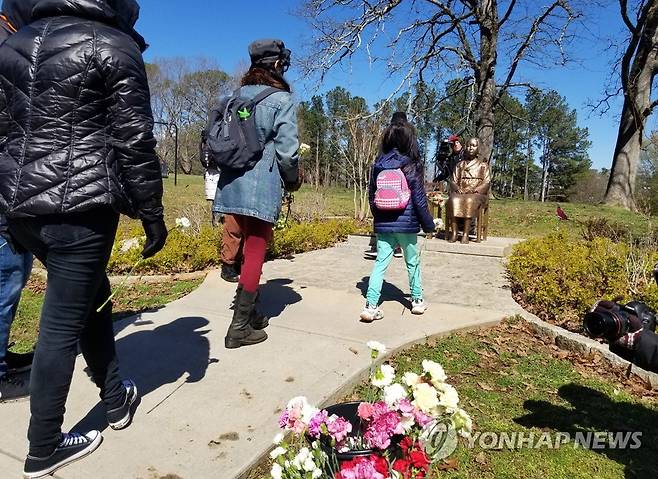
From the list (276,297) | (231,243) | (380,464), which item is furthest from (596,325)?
(231,243)

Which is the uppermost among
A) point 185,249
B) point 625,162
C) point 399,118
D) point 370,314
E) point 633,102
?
point 633,102

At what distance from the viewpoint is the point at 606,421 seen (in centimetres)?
265

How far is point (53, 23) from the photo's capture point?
1.78 meters

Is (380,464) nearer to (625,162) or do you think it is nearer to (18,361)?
(18,361)

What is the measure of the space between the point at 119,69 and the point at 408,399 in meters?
1.61

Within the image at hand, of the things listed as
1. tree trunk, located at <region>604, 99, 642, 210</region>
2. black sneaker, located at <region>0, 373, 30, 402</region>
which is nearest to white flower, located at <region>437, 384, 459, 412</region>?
black sneaker, located at <region>0, 373, 30, 402</region>

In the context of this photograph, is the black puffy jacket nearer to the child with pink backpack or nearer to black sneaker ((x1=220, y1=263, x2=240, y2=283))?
the child with pink backpack

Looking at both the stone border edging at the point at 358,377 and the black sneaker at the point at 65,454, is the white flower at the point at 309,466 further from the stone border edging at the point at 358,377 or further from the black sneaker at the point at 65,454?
the black sneaker at the point at 65,454

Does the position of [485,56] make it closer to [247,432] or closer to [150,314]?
[150,314]

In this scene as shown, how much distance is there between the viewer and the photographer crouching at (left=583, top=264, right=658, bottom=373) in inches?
64.0

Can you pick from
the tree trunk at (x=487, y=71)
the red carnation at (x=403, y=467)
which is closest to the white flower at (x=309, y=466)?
the red carnation at (x=403, y=467)

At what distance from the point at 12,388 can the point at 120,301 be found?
7.37ft

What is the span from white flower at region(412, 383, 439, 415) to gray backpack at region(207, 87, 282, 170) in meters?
1.96

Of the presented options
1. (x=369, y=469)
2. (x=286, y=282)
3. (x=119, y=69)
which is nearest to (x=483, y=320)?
(x=286, y=282)
